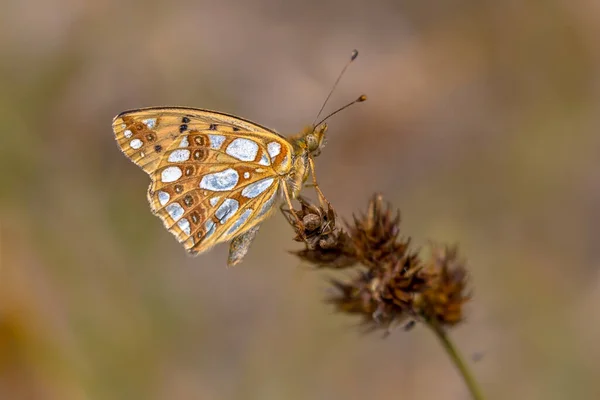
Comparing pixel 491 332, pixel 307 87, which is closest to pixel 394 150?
pixel 307 87

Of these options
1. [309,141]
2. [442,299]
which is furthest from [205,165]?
[442,299]

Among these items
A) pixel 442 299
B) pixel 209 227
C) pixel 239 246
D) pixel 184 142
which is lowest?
pixel 442 299

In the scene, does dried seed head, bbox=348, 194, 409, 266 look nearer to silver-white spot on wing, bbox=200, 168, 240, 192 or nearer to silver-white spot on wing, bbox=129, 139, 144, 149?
silver-white spot on wing, bbox=200, 168, 240, 192

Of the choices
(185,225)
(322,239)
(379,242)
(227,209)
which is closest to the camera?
(322,239)

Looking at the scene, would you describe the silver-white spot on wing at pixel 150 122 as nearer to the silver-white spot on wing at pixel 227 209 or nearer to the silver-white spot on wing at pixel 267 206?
the silver-white spot on wing at pixel 227 209

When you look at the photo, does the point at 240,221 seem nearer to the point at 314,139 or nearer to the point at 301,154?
the point at 301,154

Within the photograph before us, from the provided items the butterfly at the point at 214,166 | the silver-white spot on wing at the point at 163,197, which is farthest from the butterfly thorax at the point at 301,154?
the silver-white spot on wing at the point at 163,197

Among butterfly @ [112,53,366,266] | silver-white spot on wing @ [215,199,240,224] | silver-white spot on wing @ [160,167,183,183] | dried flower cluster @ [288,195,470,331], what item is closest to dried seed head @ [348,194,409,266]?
dried flower cluster @ [288,195,470,331]
